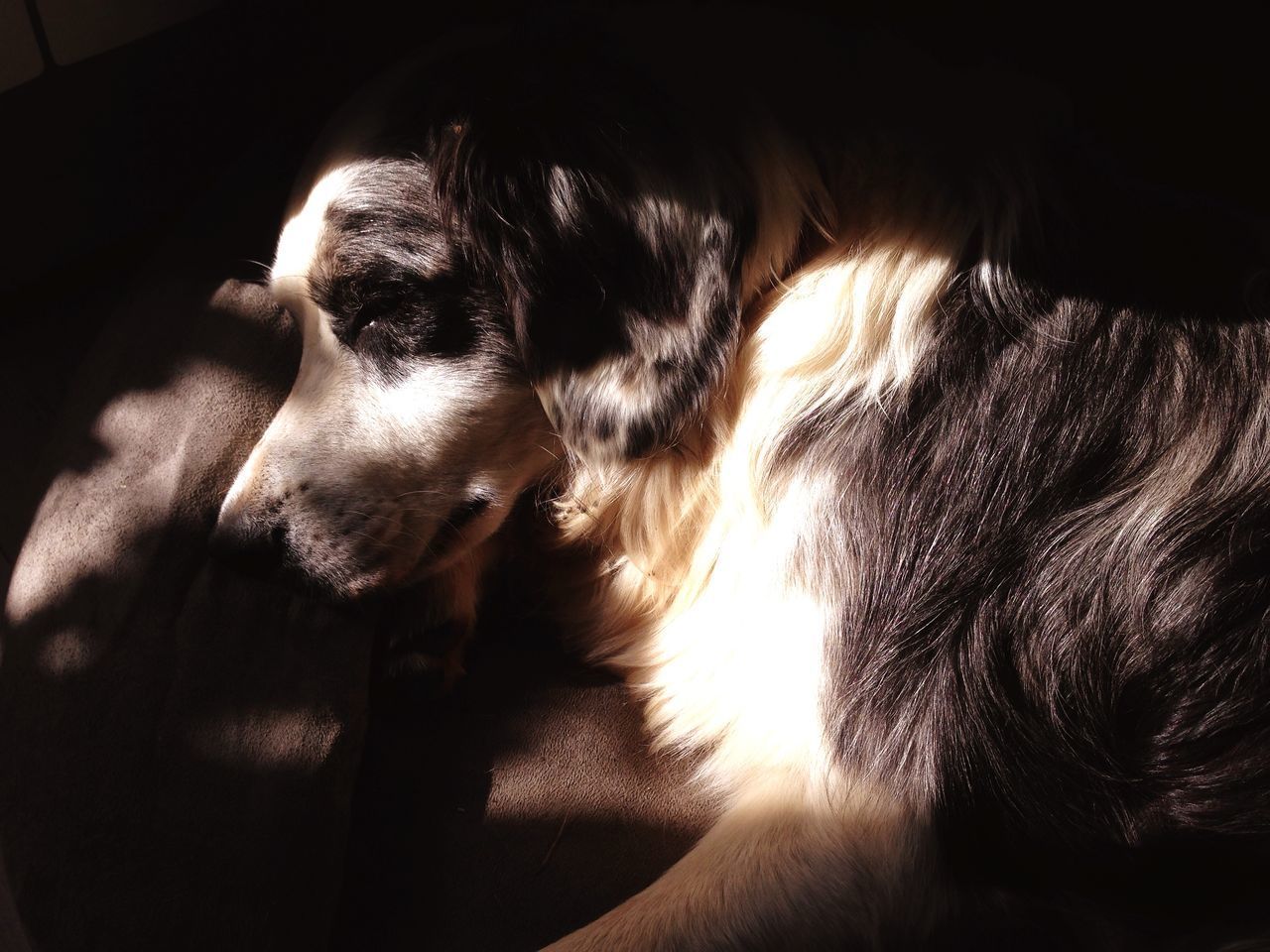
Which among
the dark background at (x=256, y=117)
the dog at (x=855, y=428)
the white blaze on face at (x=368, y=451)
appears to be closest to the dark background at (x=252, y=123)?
the dark background at (x=256, y=117)

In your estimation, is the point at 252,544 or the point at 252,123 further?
the point at 252,123

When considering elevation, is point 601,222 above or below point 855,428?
above

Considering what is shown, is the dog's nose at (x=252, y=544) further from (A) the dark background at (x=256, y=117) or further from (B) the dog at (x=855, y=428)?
(A) the dark background at (x=256, y=117)

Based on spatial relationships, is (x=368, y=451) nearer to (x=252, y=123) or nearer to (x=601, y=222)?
(x=601, y=222)

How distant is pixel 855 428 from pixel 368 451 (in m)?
0.62

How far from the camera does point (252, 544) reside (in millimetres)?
1354

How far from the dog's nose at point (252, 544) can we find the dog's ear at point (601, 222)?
1.35 ft

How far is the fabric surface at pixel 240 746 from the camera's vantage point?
4.05ft

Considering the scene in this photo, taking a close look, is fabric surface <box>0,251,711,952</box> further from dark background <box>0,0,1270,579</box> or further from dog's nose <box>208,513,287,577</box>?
dark background <box>0,0,1270,579</box>

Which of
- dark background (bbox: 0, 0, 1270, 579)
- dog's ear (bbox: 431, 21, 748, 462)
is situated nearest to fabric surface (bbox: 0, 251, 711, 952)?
dark background (bbox: 0, 0, 1270, 579)

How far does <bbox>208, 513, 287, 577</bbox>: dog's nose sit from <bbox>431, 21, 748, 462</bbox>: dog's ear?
413 millimetres

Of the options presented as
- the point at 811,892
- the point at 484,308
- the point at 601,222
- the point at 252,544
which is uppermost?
A: the point at 601,222

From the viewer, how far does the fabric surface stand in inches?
48.6

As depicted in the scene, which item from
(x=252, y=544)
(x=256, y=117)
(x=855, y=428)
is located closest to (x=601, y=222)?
(x=855, y=428)
